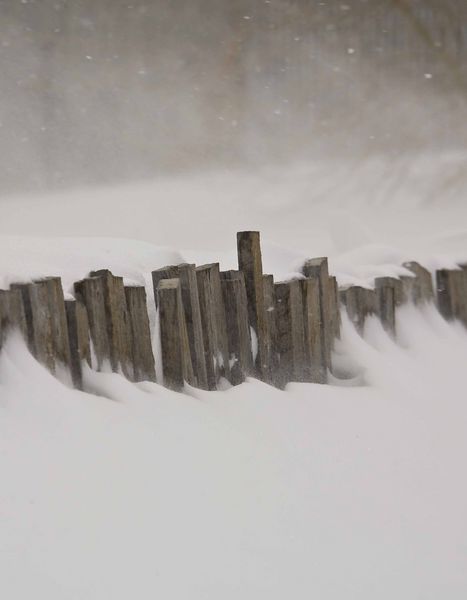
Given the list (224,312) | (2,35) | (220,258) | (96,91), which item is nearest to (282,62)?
(96,91)

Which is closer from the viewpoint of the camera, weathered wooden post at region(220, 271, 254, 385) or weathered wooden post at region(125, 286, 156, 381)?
weathered wooden post at region(125, 286, 156, 381)

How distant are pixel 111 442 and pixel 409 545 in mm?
772

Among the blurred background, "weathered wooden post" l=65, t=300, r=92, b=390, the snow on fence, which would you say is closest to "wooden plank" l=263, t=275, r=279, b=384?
the snow on fence

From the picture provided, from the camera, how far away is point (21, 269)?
250cm

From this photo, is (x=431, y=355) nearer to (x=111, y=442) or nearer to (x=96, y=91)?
(x=111, y=442)

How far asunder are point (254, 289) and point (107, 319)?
29.2 inches

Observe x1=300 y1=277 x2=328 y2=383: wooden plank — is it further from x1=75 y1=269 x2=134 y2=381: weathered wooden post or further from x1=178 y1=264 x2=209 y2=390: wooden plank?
x1=75 y1=269 x2=134 y2=381: weathered wooden post

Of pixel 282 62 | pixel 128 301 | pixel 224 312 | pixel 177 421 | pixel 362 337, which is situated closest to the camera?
pixel 177 421

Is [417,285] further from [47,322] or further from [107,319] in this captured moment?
[47,322]

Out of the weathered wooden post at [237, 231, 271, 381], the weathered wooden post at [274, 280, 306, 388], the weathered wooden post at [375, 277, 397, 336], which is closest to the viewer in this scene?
the weathered wooden post at [237, 231, 271, 381]

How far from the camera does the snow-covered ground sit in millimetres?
1848

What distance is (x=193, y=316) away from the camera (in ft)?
9.58

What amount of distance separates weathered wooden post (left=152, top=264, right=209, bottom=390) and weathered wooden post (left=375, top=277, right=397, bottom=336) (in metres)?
1.52

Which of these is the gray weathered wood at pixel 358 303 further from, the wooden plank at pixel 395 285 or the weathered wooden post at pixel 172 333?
the weathered wooden post at pixel 172 333
